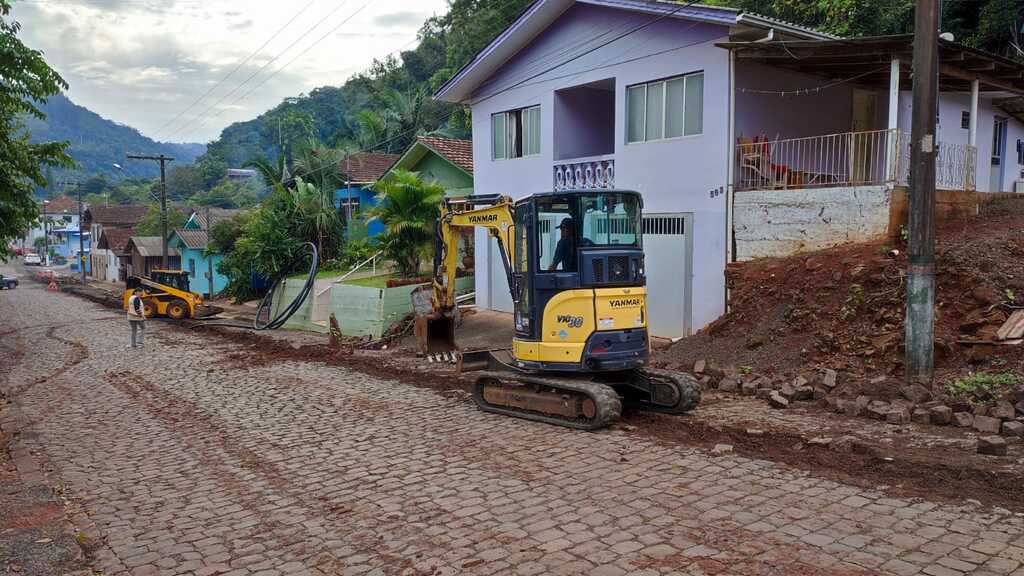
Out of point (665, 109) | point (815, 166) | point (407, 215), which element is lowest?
point (407, 215)

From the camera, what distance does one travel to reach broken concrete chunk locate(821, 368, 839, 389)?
10.4 metres

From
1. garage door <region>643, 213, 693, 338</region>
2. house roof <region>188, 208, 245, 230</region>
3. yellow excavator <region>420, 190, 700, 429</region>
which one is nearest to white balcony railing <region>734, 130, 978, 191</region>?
garage door <region>643, 213, 693, 338</region>

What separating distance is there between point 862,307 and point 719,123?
4.96 meters

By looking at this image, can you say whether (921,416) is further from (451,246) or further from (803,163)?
(803,163)

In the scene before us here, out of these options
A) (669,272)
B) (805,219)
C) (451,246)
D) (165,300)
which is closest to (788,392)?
(805,219)

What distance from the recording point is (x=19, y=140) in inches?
487

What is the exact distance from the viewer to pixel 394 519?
658 cm

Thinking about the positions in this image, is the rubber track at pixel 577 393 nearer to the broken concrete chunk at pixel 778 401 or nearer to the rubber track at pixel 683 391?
the rubber track at pixel 683 391

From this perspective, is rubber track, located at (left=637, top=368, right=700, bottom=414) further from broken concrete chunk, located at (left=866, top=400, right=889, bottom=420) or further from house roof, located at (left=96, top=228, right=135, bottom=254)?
house roof, located at (left=96, top=228, right=135, bottom=254)

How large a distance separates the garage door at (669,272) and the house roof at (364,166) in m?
18.5

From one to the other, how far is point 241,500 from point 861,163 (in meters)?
13.9

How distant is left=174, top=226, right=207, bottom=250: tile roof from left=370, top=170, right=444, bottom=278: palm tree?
855 inches

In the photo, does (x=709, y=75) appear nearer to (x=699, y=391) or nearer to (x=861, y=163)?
(x=861, y=163)

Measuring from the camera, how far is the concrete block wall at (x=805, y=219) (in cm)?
1281
